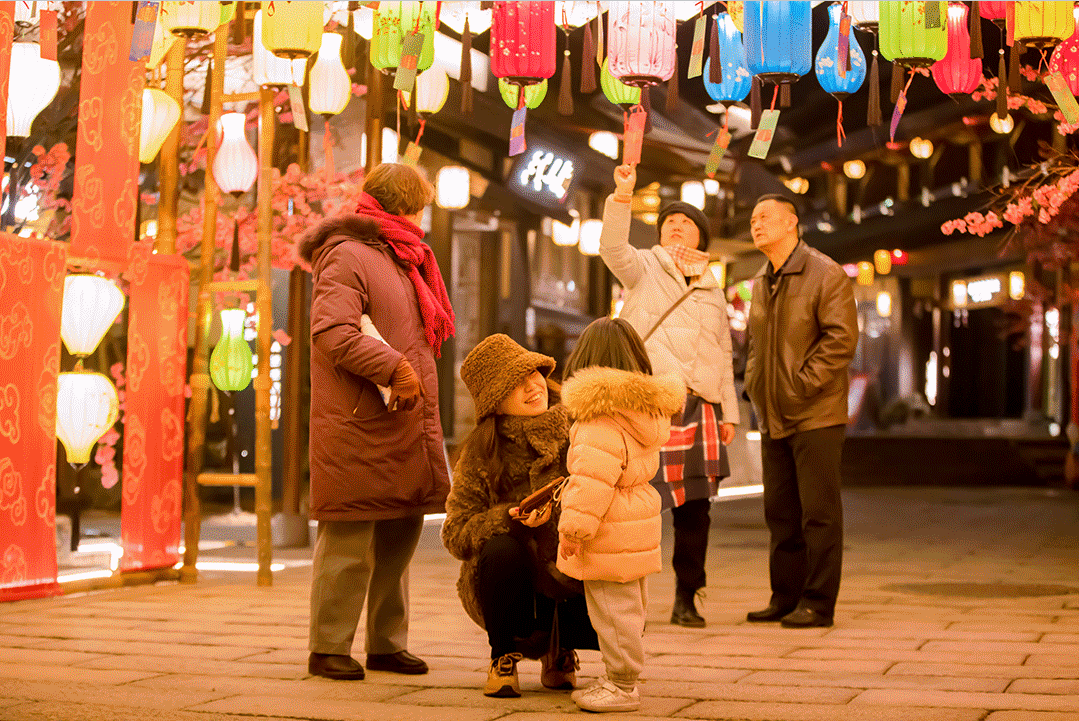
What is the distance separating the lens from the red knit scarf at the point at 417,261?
4480 millimetres

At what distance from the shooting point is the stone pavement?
12.2ft

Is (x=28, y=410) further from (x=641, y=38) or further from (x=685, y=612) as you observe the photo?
(x=641, y=38)

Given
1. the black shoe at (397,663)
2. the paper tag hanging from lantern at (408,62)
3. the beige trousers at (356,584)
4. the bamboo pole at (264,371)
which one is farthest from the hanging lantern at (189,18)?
the black shoe at (397,663)

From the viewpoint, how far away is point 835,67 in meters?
7.39

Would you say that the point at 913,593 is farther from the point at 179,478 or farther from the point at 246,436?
the point at 246,436

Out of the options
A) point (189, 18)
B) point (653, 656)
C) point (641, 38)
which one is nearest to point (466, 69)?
point (641, 38)

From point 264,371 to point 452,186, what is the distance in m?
6.19

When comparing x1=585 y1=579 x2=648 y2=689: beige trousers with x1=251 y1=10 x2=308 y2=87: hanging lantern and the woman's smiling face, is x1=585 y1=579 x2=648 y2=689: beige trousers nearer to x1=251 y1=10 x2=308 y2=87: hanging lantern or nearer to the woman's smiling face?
the woman's smiling face

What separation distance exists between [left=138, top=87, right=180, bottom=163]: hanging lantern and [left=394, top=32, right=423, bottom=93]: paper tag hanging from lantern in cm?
187

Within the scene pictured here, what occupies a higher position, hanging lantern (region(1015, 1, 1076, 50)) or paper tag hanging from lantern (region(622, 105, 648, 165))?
hanging lantern (region(1015, 1, 1076, 50))

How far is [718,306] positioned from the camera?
5.84 m

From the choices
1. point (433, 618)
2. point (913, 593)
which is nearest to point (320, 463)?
point (433, 618)

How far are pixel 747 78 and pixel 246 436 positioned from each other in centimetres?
579

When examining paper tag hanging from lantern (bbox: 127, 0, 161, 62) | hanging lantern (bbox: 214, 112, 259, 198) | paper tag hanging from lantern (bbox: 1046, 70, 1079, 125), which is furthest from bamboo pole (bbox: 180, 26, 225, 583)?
paper tag hanging from lantern (bbox: 1046, 70, 1079, 125)
